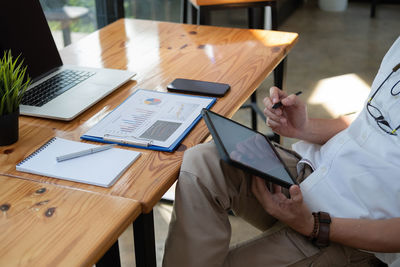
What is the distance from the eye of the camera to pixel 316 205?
47.1 inches

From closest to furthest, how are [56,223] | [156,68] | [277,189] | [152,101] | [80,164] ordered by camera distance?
[56,223]
[80,164]
[277,189]
[152,101]
[156,68]

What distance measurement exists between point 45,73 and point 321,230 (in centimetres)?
84

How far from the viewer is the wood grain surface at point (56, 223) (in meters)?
0.78

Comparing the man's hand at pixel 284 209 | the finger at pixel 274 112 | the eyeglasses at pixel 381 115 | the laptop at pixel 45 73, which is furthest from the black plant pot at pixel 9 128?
the eyeglasses at pixel 381 115

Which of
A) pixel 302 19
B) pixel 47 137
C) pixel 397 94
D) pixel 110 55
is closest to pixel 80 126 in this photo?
pixel 47 137

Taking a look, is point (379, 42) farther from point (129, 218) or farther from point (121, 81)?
point (129, 218)

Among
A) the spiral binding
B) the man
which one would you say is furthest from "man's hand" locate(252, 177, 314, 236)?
the spiral binding

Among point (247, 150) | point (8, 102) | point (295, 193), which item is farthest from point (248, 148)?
point (8, 102)

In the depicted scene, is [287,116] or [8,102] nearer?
[8,102]

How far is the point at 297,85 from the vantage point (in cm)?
328

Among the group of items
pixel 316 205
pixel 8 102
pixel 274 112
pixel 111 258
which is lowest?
pixel 111 258

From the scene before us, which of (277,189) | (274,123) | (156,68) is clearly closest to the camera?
(277,189)

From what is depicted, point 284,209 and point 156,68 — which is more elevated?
point 156,68

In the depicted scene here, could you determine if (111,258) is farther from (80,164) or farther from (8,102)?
(8,102)
